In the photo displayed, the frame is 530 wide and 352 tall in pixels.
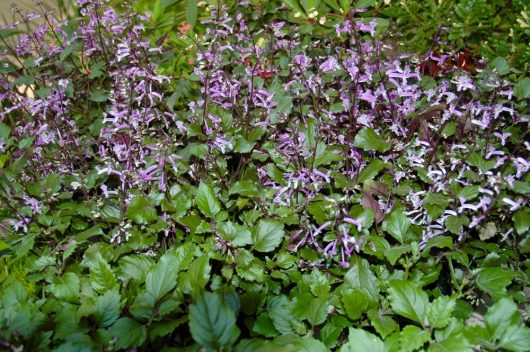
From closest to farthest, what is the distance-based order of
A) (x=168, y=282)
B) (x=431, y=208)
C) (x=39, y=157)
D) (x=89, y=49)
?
(x=168, y=282) → (x=431, y=208) → (x=39, y=157) → (x=89, y=49)

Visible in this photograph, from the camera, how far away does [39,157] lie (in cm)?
227

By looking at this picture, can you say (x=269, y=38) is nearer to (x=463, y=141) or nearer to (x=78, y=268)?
(x=463, y=141)

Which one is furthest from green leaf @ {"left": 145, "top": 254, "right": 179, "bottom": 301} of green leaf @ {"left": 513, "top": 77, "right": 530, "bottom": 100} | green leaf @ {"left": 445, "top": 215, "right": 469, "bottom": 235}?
green leaf @ {"left": 513, "top": 77, "right": 530, "bottom": 100}

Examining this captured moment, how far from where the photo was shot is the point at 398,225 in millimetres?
1842

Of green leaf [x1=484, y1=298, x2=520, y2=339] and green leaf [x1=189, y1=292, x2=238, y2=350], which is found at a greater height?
green leaf [x1=189, y1=292, x2=238, y2=350]

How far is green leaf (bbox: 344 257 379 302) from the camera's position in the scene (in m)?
1.77

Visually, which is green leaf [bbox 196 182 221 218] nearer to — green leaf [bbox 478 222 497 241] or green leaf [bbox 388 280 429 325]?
green leaf [bbox 388 280 429 325]

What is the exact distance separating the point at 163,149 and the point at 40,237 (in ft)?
2.04

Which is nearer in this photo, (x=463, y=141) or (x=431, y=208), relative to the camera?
(x=431, y=208)

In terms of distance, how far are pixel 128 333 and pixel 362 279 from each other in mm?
766

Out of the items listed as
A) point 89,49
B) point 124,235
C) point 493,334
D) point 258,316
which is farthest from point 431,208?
point 89,49

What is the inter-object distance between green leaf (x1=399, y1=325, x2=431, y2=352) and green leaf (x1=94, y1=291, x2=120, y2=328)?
2.70 feet

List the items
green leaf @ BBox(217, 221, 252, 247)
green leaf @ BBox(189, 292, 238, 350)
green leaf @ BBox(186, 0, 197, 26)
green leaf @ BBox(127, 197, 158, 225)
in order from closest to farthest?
green leaf @ BBox(189, 292, 238, 350) < green leaf @ BBox(217, 221, 252, 247) < green leaf @ BBox(127, 197, 158, 225) < green leaf @ BBox(186, 0, 197, 26)

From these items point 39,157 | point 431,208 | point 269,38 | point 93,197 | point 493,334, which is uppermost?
point 269,38
